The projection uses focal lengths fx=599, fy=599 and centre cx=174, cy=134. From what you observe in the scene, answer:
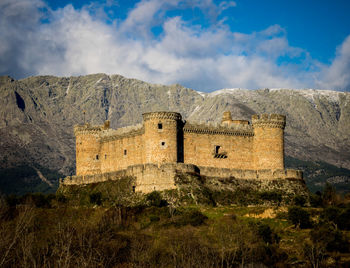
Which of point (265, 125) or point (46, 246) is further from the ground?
point (265, 125)

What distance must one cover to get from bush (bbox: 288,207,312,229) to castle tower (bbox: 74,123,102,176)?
30.6m

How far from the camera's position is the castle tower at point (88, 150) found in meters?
81.1

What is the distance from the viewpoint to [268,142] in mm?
77375

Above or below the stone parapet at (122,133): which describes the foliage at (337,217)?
below

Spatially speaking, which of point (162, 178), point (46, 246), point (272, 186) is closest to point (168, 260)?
point (46, 246)

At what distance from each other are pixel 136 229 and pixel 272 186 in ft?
70.9

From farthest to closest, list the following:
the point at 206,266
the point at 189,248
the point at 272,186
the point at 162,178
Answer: the point at 272,186 → the point at 162,178 → the point at 189,248 → the point at 206,266

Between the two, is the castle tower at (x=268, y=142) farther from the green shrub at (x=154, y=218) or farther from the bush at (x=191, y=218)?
the green shrub at (x=154, y=218)

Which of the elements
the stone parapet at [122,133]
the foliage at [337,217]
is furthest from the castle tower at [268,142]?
the foliage at [337,217]

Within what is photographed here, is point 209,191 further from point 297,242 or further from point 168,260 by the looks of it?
point 168,260

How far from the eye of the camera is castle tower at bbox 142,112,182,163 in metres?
70.6

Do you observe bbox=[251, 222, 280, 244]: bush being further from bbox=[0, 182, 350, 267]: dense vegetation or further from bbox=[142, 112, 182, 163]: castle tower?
bbox=[142, 112, 182, 163]: castle tower

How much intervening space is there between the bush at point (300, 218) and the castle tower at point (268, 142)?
1720 cm

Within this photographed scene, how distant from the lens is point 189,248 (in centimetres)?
4753
